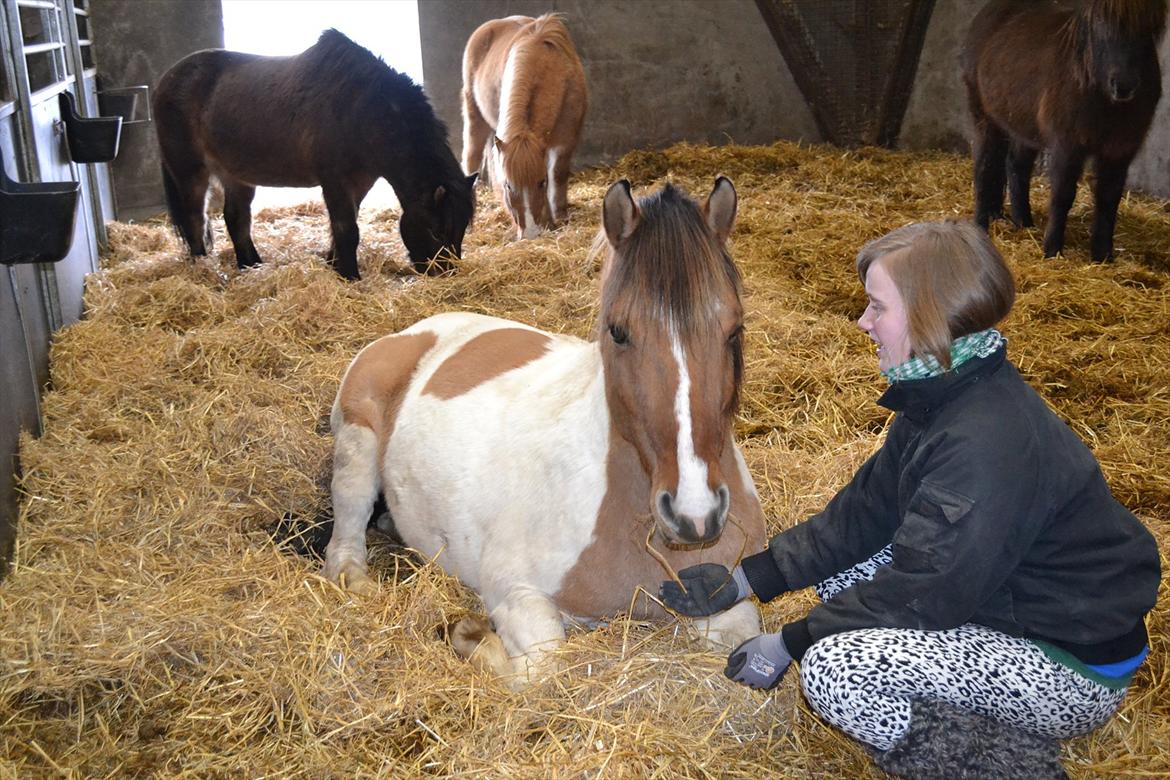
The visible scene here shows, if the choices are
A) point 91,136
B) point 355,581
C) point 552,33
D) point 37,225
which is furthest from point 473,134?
point 355,581

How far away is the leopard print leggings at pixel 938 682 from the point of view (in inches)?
77.0

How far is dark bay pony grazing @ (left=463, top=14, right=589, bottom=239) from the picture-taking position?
26.0ft

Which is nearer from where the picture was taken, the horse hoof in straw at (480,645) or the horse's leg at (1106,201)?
the horse hoof in straw at (480,645)

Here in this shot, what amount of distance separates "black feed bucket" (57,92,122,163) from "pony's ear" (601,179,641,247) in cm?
478

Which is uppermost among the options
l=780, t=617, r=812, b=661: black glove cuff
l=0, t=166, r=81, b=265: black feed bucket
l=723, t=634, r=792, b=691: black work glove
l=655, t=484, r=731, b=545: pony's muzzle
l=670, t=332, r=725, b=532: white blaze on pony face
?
l=0, t=166, r=81, b=265: black feed bucket

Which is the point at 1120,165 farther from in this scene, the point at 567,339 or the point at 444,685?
the point at 444,685

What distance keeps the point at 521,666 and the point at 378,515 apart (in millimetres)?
1408

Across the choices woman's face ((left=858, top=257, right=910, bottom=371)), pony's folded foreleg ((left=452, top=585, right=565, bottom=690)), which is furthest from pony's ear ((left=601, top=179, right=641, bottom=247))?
pony's folded foreleg ((left=452, top=585, right=565, bottom=690))

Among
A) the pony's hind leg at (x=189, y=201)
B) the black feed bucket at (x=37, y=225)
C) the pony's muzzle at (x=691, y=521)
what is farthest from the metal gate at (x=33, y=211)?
the pony's muzzle at (x=691, y=521)

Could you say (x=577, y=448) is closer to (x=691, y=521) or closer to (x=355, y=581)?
(x=691, y=521)

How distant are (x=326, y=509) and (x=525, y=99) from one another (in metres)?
5.44

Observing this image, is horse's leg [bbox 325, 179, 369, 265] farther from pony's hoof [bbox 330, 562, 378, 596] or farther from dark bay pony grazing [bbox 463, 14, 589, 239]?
pony's hoof [bbox 330, 562, 378, 596]

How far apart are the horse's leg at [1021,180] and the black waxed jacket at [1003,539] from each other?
19.8ft

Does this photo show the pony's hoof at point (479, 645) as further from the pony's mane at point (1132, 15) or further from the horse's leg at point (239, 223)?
the pony's mane at point (1132, 15)
